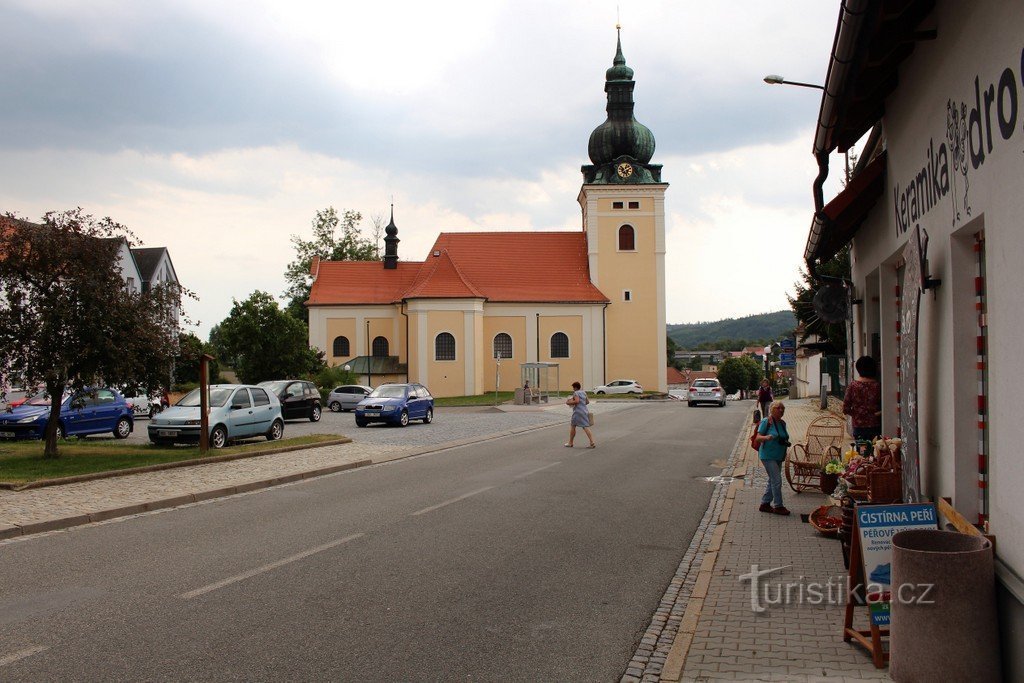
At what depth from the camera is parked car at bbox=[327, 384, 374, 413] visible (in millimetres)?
41594

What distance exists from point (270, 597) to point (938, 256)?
19.7 feet

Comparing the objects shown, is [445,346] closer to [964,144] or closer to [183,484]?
[183,484]

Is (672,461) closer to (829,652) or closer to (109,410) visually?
(829,652)

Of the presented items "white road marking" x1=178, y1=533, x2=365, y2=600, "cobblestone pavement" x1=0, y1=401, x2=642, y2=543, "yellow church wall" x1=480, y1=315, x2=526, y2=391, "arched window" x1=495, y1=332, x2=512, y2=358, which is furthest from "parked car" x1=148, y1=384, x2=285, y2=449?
"arched window" x1=495, y1=332, x2=512, y2=358

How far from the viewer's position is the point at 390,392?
2992 centimetres

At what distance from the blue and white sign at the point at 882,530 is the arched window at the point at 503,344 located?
54.1 m

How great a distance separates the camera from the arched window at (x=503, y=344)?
2357 inches

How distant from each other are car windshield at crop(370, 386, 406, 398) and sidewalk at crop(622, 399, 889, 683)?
19907mm

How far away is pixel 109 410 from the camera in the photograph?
23484mm

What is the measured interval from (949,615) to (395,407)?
2491 centimetres

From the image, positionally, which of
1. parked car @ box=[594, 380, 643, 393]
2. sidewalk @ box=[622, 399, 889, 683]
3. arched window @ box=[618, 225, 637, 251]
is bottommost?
sidewalk @ box=[622, 399, 889, 683]

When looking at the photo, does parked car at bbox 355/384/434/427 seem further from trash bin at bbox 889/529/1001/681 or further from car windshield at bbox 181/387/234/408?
trash bin at bbox 889/529/1001/681

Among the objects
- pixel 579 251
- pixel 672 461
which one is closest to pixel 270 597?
pixel 672 461

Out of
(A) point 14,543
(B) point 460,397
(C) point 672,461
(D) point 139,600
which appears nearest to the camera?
(D) point 139,600
